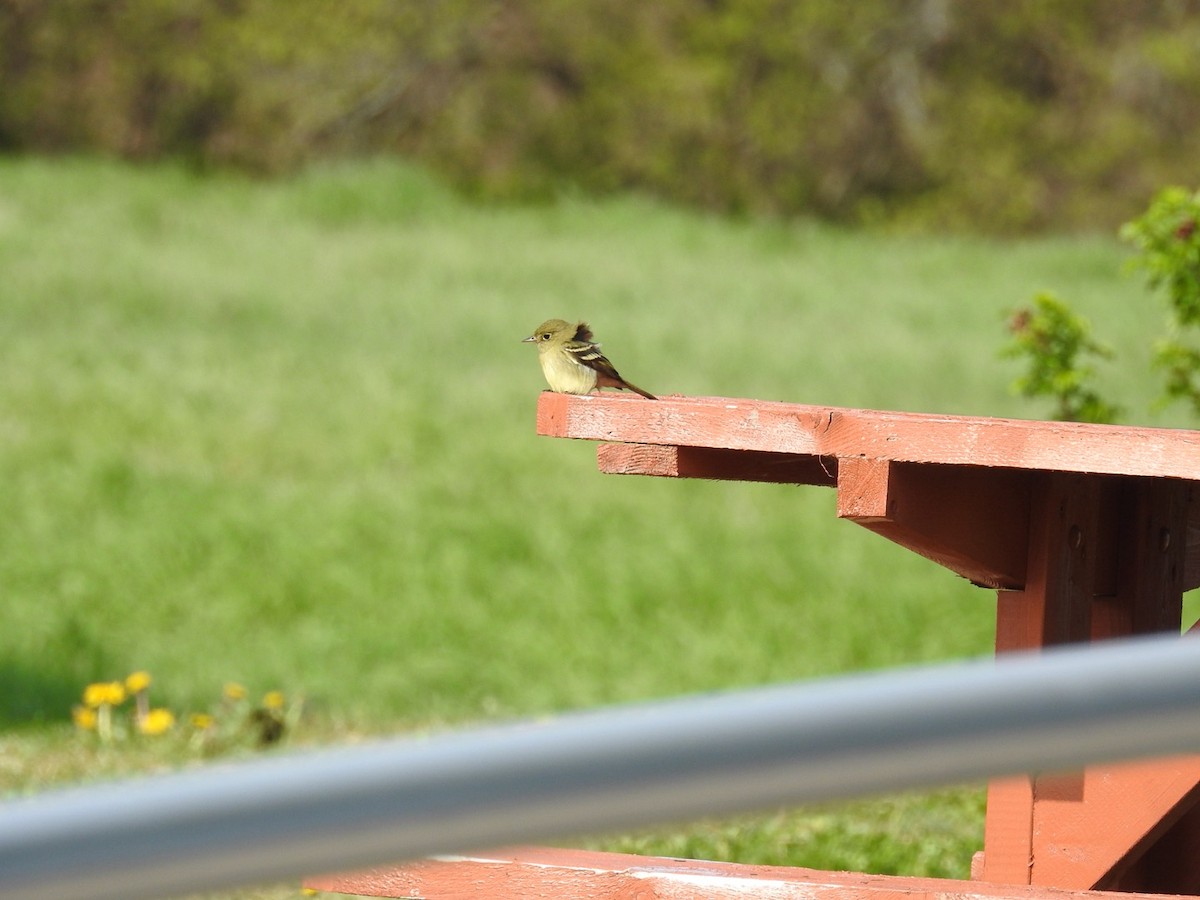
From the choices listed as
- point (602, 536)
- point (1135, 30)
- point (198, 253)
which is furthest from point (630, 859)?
point (1135, 30)

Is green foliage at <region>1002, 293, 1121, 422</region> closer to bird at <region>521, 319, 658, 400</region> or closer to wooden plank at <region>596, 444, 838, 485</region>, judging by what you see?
bird at <region>521, 319, 658, 400</region>

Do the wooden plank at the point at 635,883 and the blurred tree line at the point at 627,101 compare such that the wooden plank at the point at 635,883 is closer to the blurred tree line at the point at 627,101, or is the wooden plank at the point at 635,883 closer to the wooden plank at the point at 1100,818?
the wooden plank at the point at 1100,818

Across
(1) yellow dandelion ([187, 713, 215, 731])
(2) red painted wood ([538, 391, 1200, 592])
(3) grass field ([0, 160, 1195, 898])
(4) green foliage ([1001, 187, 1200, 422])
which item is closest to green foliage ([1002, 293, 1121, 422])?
Answer: (4) green foliage ([1001, 187, 1200, 422])

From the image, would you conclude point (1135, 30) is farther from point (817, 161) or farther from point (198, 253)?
point (198, 253)

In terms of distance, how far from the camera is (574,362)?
2752 millimetres

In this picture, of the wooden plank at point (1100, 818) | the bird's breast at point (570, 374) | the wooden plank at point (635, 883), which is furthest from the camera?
the bird's breast at point (570, 374)

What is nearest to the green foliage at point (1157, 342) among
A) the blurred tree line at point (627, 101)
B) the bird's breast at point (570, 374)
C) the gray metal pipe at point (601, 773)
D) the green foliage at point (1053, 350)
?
the green foliage at point (1053, 350)

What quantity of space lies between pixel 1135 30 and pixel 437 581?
11642mm

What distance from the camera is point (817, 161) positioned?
15461 mm

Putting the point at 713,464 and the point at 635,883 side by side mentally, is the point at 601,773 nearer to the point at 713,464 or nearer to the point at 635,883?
the point at 635,883

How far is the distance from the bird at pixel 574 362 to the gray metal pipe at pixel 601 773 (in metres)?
2.03

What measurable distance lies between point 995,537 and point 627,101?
13267 mm

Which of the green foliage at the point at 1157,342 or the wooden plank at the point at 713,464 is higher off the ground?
the green foliage at the point at 1157,342

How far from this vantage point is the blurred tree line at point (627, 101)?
14797mm
